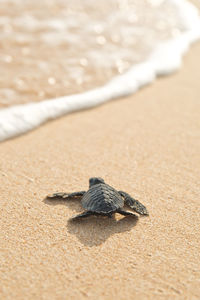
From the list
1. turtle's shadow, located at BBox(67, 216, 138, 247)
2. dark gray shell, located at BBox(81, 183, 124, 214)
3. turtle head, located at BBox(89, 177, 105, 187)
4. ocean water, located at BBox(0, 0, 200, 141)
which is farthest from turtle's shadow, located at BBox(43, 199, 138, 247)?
ocean water, located at BBox(0, 0, 200, 141)

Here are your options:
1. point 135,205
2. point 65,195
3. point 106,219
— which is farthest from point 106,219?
point 65,195

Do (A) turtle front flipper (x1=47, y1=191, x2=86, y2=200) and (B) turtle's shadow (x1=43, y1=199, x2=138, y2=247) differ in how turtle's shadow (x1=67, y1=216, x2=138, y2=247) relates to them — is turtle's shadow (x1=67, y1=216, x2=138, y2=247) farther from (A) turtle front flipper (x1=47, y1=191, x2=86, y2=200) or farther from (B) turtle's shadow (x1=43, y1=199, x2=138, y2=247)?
(A) turtle front flipper (x1=47, y1=191, x2=86, y2=200)

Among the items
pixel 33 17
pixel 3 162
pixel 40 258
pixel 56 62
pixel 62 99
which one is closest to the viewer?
pixel 40 258

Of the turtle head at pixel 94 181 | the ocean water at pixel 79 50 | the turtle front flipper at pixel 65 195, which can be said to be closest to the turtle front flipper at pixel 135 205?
the turtle head at pixel 94 181

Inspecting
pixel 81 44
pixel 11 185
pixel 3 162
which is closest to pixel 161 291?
pixel 11 185

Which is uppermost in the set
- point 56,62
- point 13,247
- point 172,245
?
point 56,62

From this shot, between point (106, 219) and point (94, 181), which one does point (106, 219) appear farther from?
point (94, 181)

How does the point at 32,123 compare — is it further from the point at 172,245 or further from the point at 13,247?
the point at 172,245
